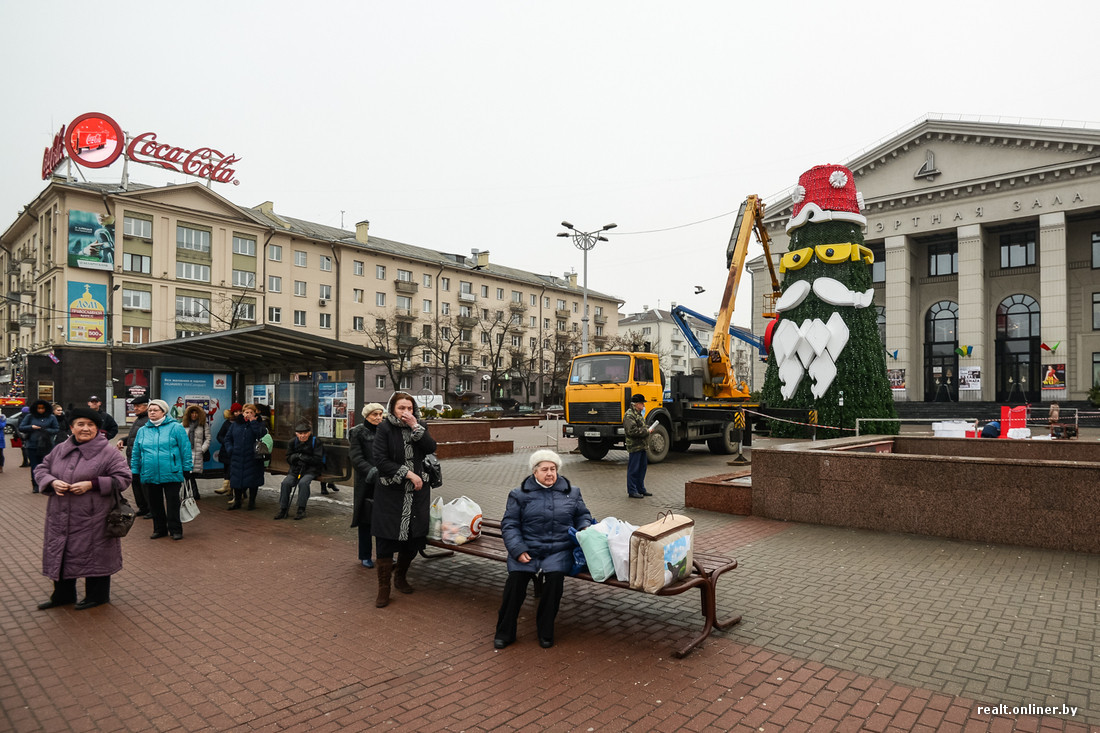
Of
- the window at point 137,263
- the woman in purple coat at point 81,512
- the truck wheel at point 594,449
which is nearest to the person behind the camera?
the woman in purple coat at point 81,512

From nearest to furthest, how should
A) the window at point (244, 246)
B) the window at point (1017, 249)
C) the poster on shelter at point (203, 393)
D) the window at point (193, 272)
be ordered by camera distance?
the poster on shelter at point (203, 393) → the window at point (1017, 249) → the window at point (193, 272) → the window at point (244, 246)

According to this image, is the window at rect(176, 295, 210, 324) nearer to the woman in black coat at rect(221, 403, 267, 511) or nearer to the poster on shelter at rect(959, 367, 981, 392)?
the woman in black coat at rect(221, 403, 267, 511)

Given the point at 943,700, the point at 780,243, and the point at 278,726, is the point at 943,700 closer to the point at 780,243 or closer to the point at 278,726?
the point at 278,726

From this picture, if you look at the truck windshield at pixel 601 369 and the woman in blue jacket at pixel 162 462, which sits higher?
the truck windshield at pixel 601 369

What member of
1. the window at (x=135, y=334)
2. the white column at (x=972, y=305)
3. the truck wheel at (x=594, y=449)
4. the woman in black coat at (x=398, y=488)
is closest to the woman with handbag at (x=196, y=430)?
the woman in black coat at (x=398, y=488)

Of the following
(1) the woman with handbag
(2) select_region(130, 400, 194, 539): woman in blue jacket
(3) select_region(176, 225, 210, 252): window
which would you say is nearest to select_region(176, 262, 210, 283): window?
(3) select_region(176, 225, 210, 252): window

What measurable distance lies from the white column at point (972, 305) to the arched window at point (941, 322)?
298 centimetres

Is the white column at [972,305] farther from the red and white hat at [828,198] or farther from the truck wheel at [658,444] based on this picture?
the truck wheel at [658,444]

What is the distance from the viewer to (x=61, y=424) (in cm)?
1440

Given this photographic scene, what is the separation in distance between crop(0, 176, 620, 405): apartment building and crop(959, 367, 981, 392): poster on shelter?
107ft

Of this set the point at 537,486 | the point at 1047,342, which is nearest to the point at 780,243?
the point at 1047,342

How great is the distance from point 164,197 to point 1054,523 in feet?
175

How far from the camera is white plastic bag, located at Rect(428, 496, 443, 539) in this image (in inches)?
244

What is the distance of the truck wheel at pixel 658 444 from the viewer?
16.8m
